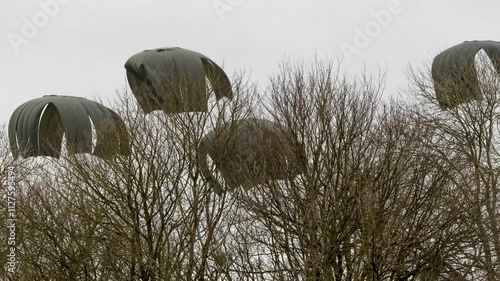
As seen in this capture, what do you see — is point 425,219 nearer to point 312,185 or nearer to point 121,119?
point 312,185

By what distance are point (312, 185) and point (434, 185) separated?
2980 mm

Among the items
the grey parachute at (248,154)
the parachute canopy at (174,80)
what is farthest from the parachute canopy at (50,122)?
the grey parachute at (248,154)

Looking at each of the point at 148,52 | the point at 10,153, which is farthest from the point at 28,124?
the point at 148,52

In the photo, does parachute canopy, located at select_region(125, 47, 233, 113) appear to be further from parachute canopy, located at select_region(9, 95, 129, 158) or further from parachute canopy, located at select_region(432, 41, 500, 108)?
parachute canopy, located at select_region(432, 41, 500, 108)

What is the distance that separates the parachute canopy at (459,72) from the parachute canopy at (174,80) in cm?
859

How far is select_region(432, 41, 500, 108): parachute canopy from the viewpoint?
110 feet

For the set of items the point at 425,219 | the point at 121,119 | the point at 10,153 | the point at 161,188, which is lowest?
the point at 425,219

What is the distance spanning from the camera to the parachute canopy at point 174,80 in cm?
2380

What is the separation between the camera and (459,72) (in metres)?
33.6

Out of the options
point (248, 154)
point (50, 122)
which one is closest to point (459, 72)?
point (248, 154)

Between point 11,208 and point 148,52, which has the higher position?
point 148,52

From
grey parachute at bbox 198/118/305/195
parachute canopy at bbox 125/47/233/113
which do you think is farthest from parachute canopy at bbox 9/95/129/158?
grey parachute at bbox 198/118/305/195

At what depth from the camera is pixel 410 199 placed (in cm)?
2189

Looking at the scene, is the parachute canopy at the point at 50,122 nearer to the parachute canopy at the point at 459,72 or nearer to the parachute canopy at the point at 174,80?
the parachute canopy at the point at 174,80
